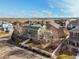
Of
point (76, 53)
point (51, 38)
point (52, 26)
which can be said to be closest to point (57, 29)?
point (52, 26)

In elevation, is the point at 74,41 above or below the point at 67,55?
above

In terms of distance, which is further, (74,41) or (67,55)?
(74,41)

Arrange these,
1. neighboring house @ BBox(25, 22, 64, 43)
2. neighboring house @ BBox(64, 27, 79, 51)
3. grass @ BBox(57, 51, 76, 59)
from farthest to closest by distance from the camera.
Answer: neighboring house @ BBox(25, 22, 64, 43) < neighboring house @ BBox(64, 27, 79, 51) < grass @ BBox(57, 51, 76, 59)

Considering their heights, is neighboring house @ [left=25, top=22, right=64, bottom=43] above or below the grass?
above

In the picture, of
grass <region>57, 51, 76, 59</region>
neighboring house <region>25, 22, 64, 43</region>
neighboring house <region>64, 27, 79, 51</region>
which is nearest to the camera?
grass <region>57, 51, 76, 59</region>

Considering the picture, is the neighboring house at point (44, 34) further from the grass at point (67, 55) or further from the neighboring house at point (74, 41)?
the grass at point (67, 55)

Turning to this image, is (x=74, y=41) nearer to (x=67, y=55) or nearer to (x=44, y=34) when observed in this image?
(x=67, y=55)

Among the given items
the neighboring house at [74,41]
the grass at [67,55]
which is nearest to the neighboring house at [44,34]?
the neighboring house at [74,41]

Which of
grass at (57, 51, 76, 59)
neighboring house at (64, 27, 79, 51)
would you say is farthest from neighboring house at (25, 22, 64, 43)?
grass at (57, 51, 76, 59)

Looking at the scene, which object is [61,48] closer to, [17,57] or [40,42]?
[40,42]

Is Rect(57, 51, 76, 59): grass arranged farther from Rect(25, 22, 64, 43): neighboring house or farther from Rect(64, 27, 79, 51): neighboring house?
Rect(25, 22, 64, 43): neighboring house

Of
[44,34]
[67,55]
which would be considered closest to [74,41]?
[67,55]

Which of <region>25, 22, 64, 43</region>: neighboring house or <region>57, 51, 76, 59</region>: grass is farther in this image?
<region>25, 22, 64, 43</region>: neighboring house
